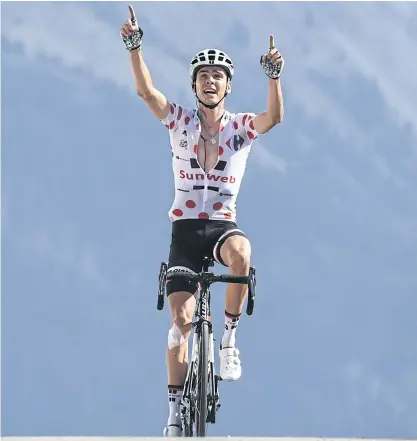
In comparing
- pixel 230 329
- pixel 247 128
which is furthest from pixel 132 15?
pixel 230 329

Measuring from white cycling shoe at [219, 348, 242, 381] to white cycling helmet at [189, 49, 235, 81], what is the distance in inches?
107

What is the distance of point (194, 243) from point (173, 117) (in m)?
1.37

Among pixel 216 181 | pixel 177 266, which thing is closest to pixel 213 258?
pixel 177 266

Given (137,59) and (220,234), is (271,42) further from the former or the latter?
(220,234)

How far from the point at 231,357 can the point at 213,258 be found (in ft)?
3.02

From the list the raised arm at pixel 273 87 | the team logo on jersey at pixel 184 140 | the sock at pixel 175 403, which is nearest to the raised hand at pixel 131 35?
the team logo on jersey at pixel 184 140

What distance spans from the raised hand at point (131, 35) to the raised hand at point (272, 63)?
1.18 meters

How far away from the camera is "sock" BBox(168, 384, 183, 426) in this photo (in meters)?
7.26

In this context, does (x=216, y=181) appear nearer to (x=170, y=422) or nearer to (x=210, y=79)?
(x=210, y=79)

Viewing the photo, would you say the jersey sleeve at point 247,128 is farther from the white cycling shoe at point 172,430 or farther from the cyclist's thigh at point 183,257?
the white cycling shoe at point 172,430

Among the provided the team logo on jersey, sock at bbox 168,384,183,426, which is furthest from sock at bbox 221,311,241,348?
the team logo on jersey

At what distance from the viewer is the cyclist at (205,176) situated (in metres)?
7.23

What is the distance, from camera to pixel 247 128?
7938mm

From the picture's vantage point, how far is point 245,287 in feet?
23.9
